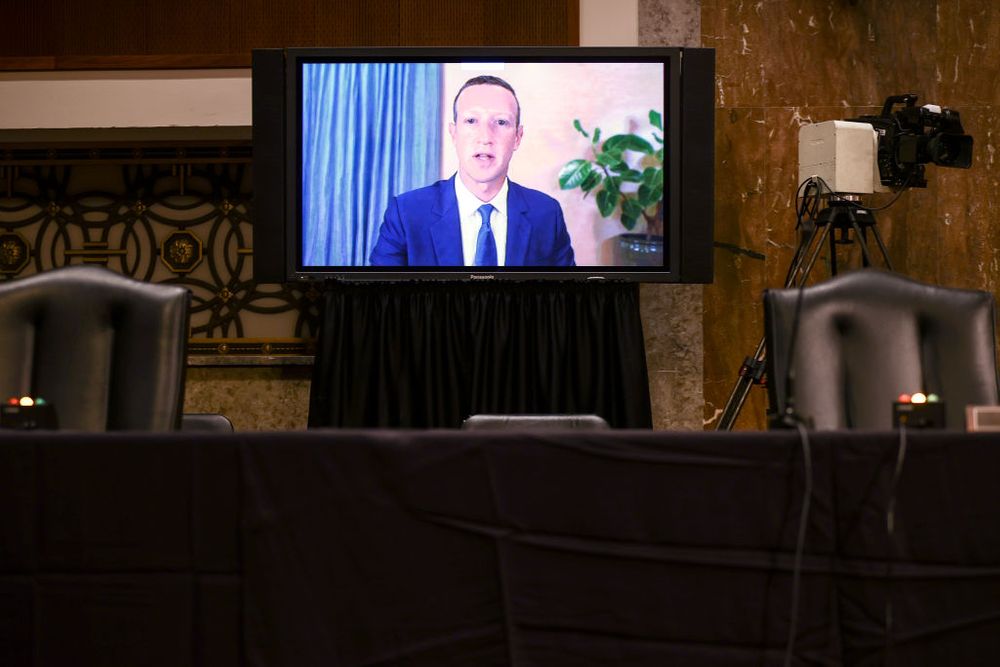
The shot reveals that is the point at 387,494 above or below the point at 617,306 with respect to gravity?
below

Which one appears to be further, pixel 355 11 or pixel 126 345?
pixel 355 11

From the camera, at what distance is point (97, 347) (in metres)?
2.19

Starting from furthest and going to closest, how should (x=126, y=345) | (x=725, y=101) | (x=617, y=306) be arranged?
(x=725, y=101) < (x=617, y=306) < (x=126, y=345)

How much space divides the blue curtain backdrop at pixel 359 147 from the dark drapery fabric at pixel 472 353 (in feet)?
0.70

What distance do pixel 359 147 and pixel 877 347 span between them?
246 cm

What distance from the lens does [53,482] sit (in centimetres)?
142

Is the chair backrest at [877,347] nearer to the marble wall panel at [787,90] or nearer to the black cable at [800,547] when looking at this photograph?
the black cable at [800,547]

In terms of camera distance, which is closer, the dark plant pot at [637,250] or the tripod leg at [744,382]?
the tripod leg at [744,382]

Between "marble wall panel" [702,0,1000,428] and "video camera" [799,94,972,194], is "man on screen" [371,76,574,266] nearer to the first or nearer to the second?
"marble wall panel" [702,0,1000,428]

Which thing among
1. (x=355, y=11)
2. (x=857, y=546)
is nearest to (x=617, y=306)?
(x=355, y=11)

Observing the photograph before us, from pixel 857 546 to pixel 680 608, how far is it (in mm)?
243

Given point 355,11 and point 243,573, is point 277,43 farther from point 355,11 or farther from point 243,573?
point 243,573

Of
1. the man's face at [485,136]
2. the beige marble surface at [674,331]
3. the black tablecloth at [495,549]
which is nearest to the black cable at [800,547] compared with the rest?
the black tablecloth at [495,549]

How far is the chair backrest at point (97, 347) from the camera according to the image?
2.16 m
